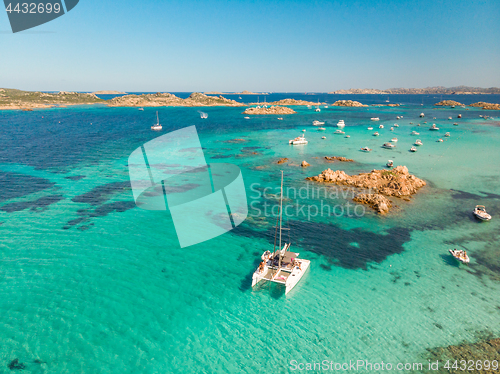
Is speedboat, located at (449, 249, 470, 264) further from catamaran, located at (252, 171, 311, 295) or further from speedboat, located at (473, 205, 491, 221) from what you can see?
catamaran, located at (252, 171, 311, 295)

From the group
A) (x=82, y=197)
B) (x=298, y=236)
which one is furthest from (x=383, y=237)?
(x=82, y=197)

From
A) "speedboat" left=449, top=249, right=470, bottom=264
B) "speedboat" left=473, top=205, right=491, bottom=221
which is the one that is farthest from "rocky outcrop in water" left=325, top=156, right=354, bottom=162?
"speedboat" left=449, top=249, right=470, bottom=264

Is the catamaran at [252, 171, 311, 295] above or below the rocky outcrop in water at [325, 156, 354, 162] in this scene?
below

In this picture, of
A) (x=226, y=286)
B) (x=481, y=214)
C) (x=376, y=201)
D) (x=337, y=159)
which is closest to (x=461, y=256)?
(x=481, y=214)

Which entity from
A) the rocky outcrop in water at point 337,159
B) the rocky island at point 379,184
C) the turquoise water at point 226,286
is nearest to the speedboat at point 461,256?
the turquoise water at point 226,286

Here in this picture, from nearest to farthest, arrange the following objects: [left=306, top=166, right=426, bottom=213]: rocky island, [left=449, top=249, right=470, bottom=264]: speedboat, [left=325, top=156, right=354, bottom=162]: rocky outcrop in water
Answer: [left=449, top=249, right=470, bottom=264]: speedboat < [left=306, top=166, right=426, bottom=213]: rocky island < [left=325, top=156, right=354, bottom=162]: rocky outcrop in water

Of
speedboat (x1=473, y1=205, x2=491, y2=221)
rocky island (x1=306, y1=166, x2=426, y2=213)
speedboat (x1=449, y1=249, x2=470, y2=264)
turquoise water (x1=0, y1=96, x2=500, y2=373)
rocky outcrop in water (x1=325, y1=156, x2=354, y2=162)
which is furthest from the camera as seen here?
rocky outcrop in water (x1=325, y1=156, x2=354, y2=162)

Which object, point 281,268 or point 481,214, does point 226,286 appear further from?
point 481,214
